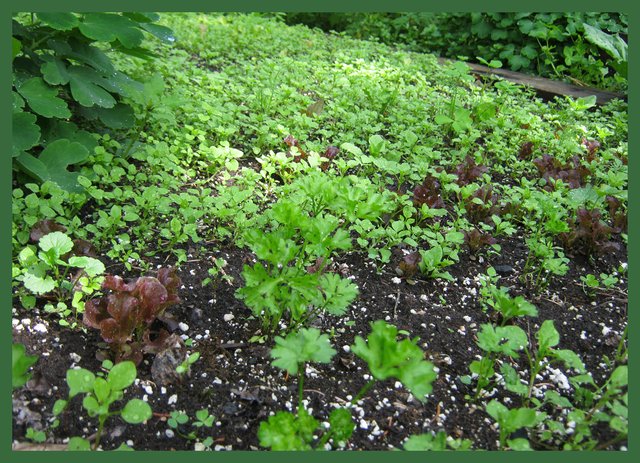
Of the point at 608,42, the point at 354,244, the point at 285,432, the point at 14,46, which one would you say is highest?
the point at 608,42

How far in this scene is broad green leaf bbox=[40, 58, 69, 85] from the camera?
2934mm

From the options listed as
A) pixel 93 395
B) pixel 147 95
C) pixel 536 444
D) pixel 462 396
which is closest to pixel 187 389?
pixel 93 395

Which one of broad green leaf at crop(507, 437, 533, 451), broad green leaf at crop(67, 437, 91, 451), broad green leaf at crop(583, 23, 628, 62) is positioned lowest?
broad green leaf at crop(67, 437, 91, 451)

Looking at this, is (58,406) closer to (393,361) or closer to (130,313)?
(130,313)

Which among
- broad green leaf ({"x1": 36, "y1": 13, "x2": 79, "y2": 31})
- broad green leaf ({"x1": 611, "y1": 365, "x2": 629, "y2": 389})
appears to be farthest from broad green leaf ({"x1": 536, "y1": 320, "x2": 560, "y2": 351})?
broad green leaf ({"x1": 36, "y1": 13, "x2": 79, "y2": 31})

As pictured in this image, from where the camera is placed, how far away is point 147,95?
3164 mm

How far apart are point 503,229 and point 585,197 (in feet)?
1.73

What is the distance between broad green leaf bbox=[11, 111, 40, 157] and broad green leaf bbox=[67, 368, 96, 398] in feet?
4.52

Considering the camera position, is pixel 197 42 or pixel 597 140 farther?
pixel 197 42

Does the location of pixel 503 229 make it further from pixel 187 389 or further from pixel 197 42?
pixel 197 42

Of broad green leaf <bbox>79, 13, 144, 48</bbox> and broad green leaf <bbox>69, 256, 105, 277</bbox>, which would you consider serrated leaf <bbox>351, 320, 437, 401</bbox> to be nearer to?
broad green leaf <bbox>69, 256, 105, 277</bbox>

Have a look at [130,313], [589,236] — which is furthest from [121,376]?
[589,236]

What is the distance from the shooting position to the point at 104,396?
5.94 feet

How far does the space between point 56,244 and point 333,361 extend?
119cm
